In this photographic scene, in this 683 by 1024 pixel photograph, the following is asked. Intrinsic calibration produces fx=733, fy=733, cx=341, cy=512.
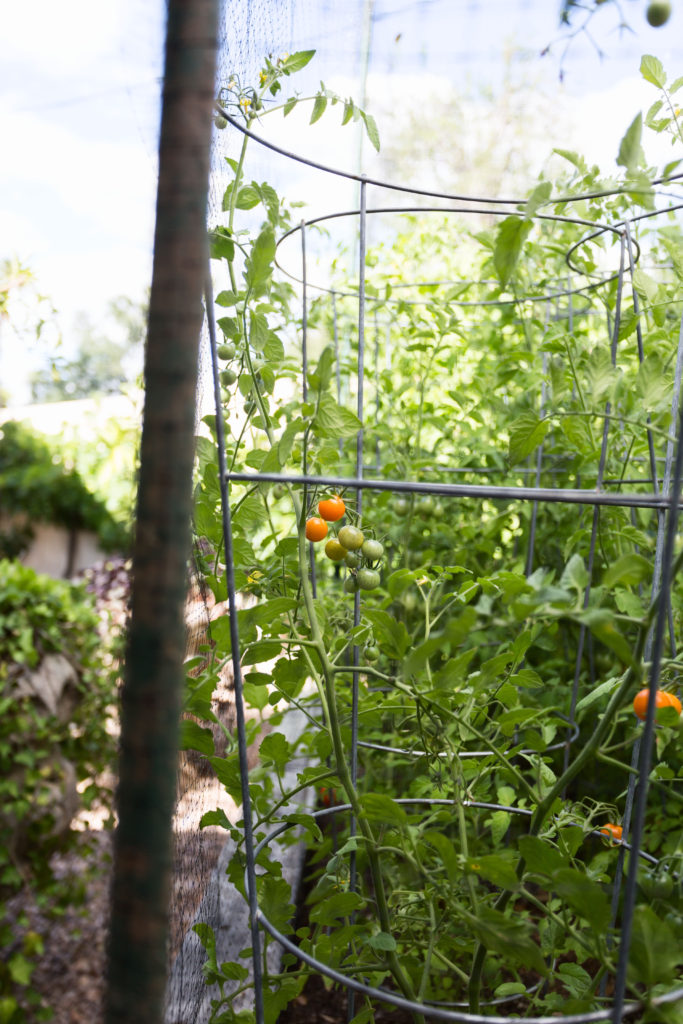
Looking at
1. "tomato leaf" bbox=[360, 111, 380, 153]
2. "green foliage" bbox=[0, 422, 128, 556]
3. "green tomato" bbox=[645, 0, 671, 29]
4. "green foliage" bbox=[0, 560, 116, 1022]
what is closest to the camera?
"green tomato" bbox=[645, 0, 671, 29]

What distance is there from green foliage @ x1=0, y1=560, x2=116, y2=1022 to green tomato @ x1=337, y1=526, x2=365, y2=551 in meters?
1.40

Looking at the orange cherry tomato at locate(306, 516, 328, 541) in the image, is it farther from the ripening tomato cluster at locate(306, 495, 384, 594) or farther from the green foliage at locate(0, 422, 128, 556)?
the green foliage at locate(0, 422, 128, 556)

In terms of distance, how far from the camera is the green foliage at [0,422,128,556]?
4.52 meters

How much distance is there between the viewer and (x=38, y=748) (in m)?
2.13

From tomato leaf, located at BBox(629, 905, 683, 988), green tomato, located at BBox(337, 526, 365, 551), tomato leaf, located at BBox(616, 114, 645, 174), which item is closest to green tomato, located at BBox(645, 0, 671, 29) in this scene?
tomato leaf, located at BBox(616, 114, 645, 174)

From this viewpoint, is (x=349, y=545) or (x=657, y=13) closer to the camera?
(x=657, y=13)

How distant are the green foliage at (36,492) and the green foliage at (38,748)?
217cm

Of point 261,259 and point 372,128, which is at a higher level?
point 372,128

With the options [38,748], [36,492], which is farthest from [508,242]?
[36,492]

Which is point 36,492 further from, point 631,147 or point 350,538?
point 631,147

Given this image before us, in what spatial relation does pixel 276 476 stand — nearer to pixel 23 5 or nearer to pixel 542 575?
pixel 542 575

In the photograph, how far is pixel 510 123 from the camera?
6.65m

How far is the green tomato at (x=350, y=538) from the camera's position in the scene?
78cm

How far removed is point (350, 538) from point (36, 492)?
14.1 feet
